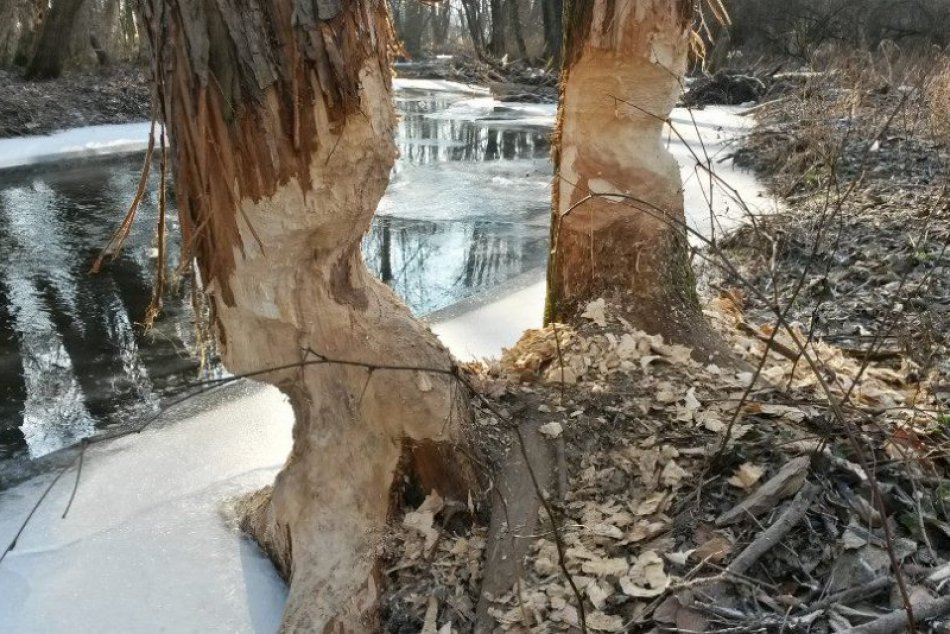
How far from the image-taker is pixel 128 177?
7.80 metres

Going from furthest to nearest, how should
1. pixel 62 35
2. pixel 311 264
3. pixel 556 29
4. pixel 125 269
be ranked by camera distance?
pixel 556 29 → pixel 62 35 → pixel 125 269 → pixel 311 264

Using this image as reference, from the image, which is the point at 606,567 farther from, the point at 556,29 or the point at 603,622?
A: the point at 556,29

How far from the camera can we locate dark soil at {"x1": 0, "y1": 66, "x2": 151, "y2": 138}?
955cm

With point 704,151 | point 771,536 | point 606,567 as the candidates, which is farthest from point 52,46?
point 771,536

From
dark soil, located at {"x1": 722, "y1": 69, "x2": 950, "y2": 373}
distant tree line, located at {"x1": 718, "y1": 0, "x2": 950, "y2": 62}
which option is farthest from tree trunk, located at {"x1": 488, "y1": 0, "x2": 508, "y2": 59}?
dark soil, located at {"x1": 722, "y1": 69, "x2": 950, "y2": 373}

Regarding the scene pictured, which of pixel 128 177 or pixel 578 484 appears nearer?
pixel 578 484

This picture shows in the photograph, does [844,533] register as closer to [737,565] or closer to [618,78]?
[737,565]

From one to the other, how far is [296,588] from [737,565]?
48.9 inches

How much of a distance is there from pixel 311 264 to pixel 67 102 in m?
10.6

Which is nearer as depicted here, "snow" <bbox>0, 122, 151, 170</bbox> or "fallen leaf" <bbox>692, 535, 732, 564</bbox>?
"fallen leaf" <bbox>692, 535, 732, 564</bbox>

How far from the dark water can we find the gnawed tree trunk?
31cm

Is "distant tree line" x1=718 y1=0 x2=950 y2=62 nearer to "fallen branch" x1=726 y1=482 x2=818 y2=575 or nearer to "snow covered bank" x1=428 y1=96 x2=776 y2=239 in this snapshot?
"snow covered bank" x1=428 y1=96 x2=776 y2=239

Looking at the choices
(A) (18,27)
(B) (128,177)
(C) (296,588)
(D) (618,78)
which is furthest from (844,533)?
(A) (18,27)

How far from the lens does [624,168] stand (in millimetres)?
3037
